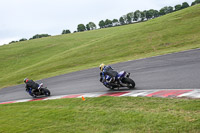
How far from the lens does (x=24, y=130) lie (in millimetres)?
7258

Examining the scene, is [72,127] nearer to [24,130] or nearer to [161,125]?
[24,130]

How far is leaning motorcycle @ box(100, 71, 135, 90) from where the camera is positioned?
10.9 metres

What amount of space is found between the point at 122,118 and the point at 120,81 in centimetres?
467

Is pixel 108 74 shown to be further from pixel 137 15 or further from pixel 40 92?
pixel 137 15

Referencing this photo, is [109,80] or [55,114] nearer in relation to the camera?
[55,114]

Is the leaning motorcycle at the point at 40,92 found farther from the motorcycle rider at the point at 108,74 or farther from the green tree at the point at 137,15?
the green tree at the point at 137,15

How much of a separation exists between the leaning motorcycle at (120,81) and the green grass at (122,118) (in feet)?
6.02

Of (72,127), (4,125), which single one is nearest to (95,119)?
(72,127)

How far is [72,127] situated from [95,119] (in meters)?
0.84

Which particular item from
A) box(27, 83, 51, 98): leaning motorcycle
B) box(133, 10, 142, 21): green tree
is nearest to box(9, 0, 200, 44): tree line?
box(133, 10, 142, 21): green tree

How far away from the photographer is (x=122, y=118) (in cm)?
662

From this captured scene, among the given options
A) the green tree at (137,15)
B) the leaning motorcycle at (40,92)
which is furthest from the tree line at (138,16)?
the leaning motorcycle at (40,92)

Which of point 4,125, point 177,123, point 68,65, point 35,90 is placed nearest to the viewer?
point 177,123

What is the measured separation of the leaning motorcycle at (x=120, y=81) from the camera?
10891 millimetres
